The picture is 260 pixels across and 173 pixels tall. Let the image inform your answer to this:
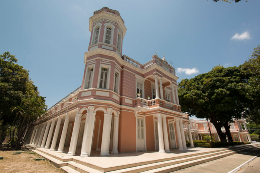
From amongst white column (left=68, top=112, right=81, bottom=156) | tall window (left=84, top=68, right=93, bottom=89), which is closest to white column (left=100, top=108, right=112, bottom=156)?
white column (left=68, top=112, right=81, bottom=156)

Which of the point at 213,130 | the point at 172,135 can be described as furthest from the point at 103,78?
the point at 213,130

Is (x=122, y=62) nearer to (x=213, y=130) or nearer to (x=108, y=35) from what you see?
(x=108, y=35)

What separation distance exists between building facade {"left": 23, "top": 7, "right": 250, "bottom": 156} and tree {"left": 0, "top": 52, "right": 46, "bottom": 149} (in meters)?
5.42

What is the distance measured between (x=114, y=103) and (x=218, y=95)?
13207 mm

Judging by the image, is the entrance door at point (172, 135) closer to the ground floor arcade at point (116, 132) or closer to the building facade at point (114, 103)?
the building facade at point (114, 103)

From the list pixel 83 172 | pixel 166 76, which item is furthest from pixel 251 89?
pixel 83 172

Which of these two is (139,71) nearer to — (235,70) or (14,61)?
(235,70)

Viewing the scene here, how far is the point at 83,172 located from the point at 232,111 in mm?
19592

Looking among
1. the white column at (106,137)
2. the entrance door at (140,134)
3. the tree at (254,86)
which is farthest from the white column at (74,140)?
the tree at (254,86)

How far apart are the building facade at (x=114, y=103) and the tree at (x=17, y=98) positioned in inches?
213

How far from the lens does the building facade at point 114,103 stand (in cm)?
895

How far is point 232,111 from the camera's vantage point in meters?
16.5

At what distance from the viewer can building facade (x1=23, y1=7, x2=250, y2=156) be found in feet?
29.4

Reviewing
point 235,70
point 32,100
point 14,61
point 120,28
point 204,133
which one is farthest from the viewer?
point 204,133
